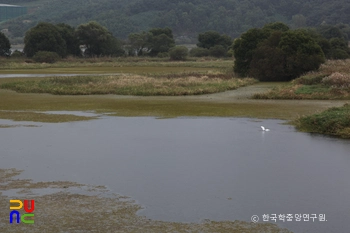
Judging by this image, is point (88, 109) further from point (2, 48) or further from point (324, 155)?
point (2, 48)

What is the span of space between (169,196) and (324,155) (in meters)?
6.34

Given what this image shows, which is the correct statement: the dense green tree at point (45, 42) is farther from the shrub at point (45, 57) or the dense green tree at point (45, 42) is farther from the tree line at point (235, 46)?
the shrub at point (45, 57)

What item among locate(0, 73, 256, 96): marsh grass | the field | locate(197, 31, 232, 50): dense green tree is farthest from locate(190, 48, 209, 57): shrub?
locate(0, 73, 256, 96): marsh grass

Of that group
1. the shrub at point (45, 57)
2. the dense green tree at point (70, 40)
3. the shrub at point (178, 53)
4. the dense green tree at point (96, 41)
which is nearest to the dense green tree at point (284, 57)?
the shrub at point (45, 57)

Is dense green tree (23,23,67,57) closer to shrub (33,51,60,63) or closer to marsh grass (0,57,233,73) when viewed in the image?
marsh grass (0,57,233,73)

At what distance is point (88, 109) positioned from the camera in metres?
30.5

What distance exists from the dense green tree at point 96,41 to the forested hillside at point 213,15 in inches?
3199

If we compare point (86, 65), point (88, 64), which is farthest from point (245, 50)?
point (88, 64)

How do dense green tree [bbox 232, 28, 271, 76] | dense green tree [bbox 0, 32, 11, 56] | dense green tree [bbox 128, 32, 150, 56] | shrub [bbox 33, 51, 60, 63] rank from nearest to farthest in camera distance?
1. dense green tree [bbox 232, 28, 271, 76]
2. shrub [bbox 33, 51, 60, 63]
3. dense green tree [bbox 0, 32, 11, 56]
4. dense green tree [bbox 128, 32, 150, 56]

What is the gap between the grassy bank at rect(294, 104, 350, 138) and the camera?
2188 cm

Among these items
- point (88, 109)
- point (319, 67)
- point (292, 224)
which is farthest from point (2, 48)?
point (292, 224)

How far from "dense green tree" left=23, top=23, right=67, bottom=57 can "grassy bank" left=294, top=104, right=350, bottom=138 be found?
61709 millimetres

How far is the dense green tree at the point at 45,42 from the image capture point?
81.9 metres

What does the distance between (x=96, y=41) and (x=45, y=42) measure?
1066 centimetres
